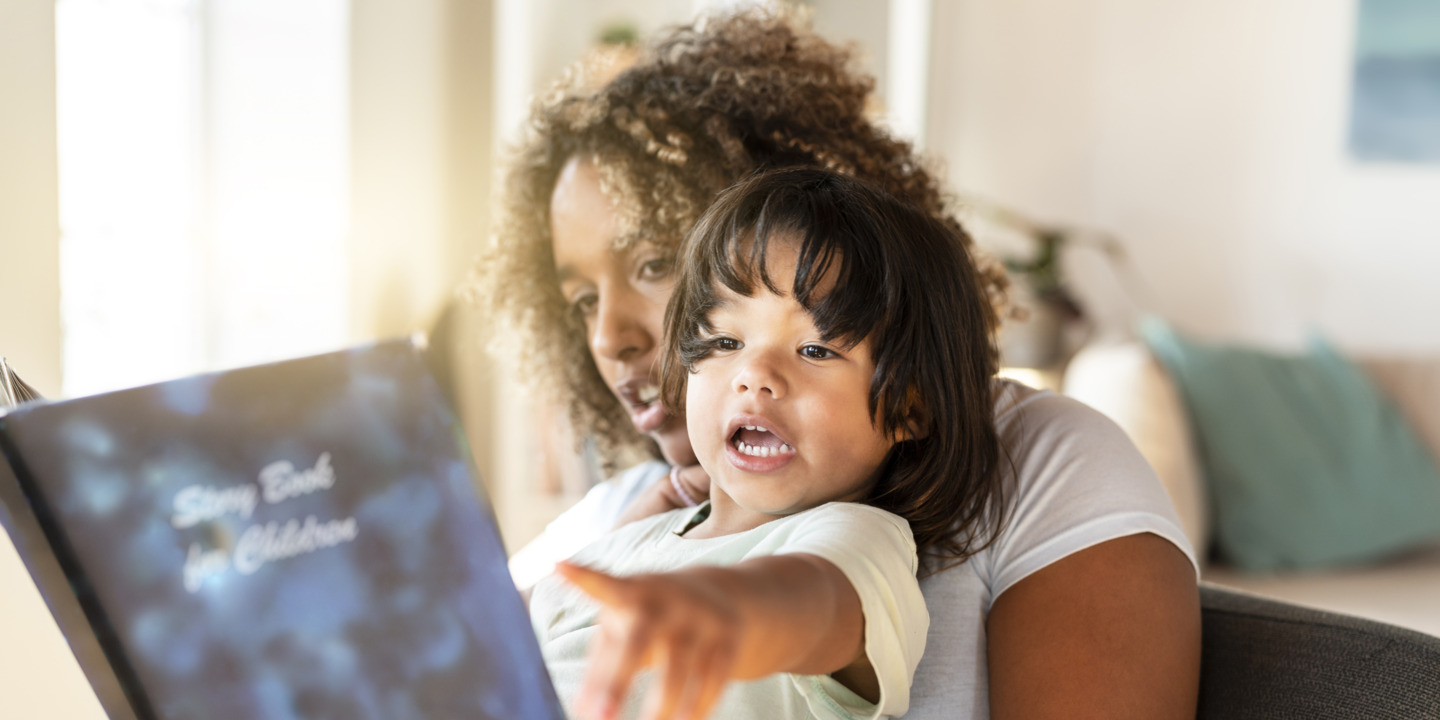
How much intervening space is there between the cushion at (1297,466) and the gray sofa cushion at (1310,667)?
154 cm

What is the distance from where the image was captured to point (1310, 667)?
0.83 metres

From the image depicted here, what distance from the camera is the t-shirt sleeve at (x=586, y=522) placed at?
1.15 metres

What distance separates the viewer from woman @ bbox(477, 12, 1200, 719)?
78cm

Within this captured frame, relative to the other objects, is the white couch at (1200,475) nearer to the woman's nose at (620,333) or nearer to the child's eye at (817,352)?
the woman's nose at (620,333)

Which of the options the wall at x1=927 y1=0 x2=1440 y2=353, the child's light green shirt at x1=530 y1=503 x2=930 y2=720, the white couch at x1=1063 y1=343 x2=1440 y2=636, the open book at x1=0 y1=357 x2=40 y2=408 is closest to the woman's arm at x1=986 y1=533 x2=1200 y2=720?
the child's light green shirt at x1=530 y1=503 x2=930 y2=720

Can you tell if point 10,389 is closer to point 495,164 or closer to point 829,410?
point 829,410

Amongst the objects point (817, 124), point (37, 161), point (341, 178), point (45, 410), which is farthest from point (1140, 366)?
point (45, 410)

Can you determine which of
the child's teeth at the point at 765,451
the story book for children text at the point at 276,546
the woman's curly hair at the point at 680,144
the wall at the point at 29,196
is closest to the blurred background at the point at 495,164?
the wall at the point at 29,196

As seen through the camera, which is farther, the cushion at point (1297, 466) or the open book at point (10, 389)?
the cushion at point (1297, 466)

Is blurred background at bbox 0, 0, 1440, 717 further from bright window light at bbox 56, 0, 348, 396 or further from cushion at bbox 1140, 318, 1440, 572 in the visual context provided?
cushion at bbox 1140, 318, 1440, 572

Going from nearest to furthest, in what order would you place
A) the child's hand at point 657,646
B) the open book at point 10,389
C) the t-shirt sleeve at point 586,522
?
1. the child's hand at point 657,646
2. the open book at point 10,389
3. the t-shirt sleeve at point 586,522

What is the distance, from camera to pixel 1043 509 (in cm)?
82

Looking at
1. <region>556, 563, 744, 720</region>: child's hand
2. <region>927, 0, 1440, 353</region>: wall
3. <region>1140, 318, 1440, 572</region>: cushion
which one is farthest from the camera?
<region>927, 0, 1440, 353</region>: wall

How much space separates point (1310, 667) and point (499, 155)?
1025mm
